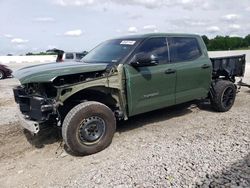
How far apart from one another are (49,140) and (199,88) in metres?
3.35

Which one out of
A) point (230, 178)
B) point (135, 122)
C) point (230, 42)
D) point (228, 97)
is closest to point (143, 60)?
point (135, 122)

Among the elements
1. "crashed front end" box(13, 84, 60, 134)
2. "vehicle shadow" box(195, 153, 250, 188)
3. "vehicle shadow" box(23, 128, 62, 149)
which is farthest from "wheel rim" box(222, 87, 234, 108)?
"crashed front end" box(13, 84, 60, 134)

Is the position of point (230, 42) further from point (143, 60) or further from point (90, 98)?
Answer: point (90, 98)

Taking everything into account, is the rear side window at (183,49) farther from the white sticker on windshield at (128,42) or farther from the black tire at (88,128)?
the black tire at (88,128)

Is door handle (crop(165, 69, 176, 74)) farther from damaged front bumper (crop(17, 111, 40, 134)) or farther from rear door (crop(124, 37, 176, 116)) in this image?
damaged front bumper (crop(17, 111, 40, 134))

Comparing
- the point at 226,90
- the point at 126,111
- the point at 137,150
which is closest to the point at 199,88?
the point at 226,90

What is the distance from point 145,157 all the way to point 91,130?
0.98m

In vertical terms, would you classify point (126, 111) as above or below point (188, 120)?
above

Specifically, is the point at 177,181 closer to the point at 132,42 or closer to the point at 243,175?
the point at 243,175

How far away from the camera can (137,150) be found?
5090 mm

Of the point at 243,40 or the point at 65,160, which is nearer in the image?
the point at 65,160

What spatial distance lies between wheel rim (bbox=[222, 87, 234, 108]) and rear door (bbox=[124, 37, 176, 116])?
74.5 inches

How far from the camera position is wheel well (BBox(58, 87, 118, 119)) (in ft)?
17.7

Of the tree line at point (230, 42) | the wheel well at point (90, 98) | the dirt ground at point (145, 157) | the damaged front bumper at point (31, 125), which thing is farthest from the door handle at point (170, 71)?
the tree line at point (230, 42)
